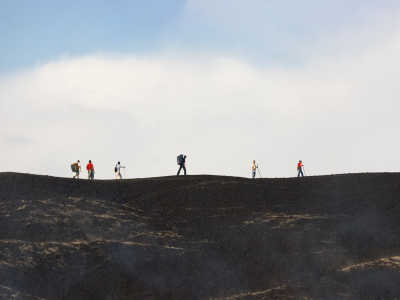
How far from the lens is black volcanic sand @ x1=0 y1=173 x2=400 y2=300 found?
28.7m

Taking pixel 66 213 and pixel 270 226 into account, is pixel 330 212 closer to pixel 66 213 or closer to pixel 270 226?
pixel 270 226

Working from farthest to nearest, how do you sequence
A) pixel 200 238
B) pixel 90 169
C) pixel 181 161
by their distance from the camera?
pixel 90 169
pixel 181 161
pixel 200 238

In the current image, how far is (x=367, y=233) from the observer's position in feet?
106

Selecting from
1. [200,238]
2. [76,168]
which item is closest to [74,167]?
[76,168]

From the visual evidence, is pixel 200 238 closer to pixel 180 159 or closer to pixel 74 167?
pixel 180 159

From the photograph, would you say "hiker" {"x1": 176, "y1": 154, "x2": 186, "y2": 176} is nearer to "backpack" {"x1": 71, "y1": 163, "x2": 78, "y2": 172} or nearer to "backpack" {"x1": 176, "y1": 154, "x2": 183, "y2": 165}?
"backpack" {"x1": 176, "y1": 154, "x2": 183, "y2": 165}

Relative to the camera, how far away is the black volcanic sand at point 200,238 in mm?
28719

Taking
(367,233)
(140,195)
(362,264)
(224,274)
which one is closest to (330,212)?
(367,233)

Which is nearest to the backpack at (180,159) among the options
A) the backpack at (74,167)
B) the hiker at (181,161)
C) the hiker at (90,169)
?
the hiker at (181,161)

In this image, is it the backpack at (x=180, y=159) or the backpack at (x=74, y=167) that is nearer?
the backpack at (x=180, y=159)

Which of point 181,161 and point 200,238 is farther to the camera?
point 181,161

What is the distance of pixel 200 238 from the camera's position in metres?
32.3

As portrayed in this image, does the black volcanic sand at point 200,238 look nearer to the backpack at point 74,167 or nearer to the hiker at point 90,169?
the backpack at point 74,167

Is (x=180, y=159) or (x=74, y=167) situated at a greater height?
(x=180, y=159)
